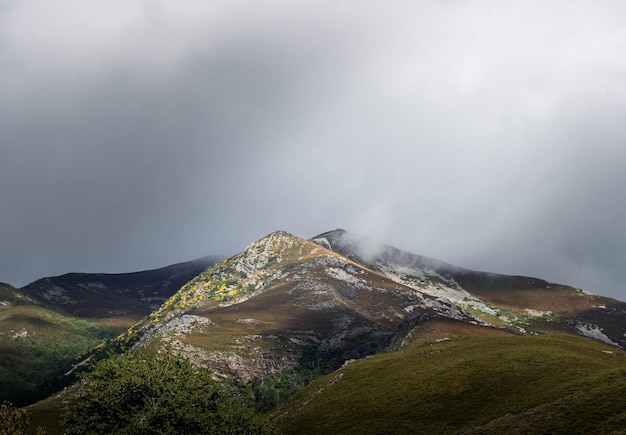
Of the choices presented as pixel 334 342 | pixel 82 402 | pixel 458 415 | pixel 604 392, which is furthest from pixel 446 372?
pixel 334 342

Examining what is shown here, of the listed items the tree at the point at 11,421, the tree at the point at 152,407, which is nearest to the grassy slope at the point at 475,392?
the tree at the point at 152,407

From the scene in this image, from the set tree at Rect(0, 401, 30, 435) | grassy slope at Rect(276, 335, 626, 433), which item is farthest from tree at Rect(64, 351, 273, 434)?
grassy slope at Rect(276, 335, 626, 433)

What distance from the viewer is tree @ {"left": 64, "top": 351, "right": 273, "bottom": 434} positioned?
5500cm

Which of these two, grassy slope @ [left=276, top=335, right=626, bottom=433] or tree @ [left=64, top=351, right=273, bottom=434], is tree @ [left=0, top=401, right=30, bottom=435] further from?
grassy slope @ [left=276, top=335, right=626, bottom=433]

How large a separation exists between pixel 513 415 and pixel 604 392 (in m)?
12.3

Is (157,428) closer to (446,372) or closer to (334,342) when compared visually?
(446,372)

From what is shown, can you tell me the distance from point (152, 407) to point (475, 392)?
53.8 meters

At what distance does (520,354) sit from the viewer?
88438 millimetres

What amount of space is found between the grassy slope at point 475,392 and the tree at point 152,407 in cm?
2819

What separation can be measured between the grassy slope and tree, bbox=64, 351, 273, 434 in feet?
92.5

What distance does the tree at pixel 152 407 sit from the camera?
55000mm

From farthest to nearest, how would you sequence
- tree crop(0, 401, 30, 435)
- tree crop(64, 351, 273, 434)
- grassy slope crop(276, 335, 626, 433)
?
grassy slope crop(276, 335, 626, 433) < tree crop(64, 351, 273, 434) < tree crop(0, 401, 30, 435)

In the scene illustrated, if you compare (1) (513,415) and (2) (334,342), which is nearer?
(1) (513,415)

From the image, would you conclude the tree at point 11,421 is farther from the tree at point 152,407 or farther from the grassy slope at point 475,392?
the grassy slope at point 475,392
